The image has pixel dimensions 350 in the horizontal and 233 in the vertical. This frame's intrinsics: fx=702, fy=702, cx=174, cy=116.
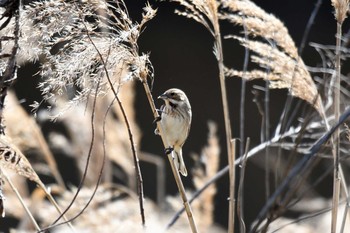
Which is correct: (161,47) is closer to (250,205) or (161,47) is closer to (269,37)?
(250,205)

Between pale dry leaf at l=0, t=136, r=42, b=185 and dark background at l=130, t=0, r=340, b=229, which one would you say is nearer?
pale dry leaf at l=0, t=136, r=42, b=185

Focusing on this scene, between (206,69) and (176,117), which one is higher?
(176,117)

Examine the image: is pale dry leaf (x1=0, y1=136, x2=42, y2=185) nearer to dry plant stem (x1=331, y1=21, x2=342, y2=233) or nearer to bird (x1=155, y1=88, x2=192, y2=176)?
dry plant stem (x1=331, y1=21, x2=342, y2=233)

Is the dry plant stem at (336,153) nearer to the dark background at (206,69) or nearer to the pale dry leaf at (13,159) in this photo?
the pale dry leaf at (13,159)

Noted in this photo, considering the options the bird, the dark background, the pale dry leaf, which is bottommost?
the dark background

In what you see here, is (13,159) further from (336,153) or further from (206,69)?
(206,69)

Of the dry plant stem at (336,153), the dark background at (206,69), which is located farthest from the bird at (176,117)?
the dark background at (206,69)

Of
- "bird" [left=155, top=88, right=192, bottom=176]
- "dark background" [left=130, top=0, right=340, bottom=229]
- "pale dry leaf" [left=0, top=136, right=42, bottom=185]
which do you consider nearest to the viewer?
"pale dry leaf" [left=0, top=136, right=42, bottom=185]

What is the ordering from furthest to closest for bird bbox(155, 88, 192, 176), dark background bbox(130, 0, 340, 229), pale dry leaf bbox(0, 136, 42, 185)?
dark background bbox(130, 0, 340, 229), bird bbox(155, 88, 192, 176), pale dry leaf bbox(0, 136, 42, 185)

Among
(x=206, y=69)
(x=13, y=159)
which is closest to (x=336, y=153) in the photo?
(x=13, y=159)

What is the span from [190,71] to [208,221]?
11.7ft

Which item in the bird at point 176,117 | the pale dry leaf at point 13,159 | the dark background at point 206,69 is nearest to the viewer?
the pale dry leaf at point 13,159

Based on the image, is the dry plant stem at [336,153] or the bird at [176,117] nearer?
the dry plant stem at [336,153]

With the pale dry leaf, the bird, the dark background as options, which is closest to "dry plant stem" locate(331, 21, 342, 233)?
the pale dry leaf
